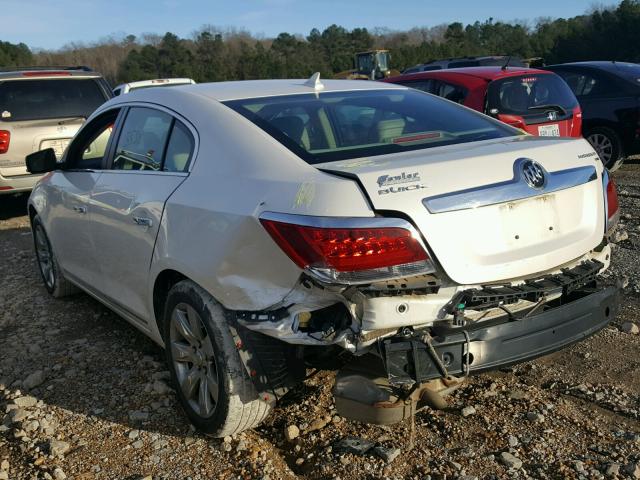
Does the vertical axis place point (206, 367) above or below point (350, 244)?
below

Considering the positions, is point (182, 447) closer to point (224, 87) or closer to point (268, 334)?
point (268, 334)

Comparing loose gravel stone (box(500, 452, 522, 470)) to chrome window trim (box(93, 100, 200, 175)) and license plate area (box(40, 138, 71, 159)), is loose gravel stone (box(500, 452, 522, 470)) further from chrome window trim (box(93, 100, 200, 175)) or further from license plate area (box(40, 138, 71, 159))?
license plate area (box(40, 138, 71, 159))

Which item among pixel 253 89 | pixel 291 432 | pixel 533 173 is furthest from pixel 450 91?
pixel 291 432

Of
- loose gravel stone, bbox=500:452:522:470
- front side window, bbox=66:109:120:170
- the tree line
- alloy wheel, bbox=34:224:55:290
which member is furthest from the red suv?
the tree line

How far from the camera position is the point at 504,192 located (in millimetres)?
2605

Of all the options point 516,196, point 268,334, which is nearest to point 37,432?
point 268,334

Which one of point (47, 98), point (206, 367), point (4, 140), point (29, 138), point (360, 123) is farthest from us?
point (47, 98)

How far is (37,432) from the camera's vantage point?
329 cm

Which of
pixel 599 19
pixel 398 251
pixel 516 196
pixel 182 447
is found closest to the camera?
pixel 398 251

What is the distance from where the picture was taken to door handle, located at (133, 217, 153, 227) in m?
3.30

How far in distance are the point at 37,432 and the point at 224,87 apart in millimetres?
2015

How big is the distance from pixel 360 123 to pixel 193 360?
1406 mm

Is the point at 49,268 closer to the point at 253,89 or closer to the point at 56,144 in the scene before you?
the point at 253,89

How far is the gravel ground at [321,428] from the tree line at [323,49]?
144 feet
